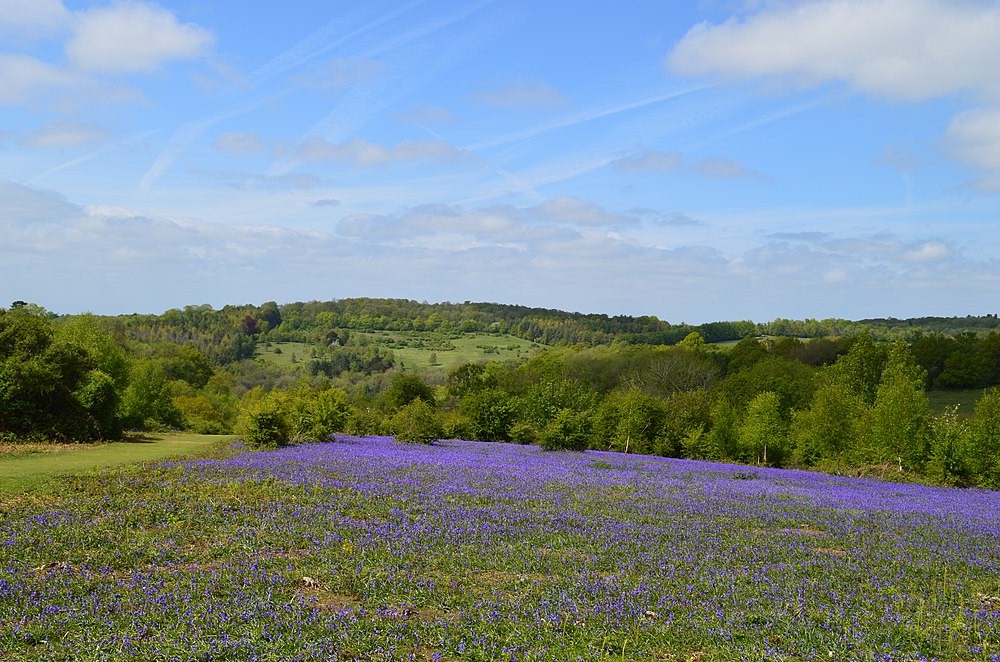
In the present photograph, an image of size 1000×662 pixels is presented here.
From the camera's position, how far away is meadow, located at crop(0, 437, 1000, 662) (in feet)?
26.7

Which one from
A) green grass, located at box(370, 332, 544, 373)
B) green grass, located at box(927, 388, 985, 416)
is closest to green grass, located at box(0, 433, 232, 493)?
green grass, located at box(927, 388, 985, 416)

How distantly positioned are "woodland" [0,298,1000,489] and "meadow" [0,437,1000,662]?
53.6 feet

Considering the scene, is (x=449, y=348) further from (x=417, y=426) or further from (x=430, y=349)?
(x=417, y=426)

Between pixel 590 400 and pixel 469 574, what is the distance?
46.0 metres

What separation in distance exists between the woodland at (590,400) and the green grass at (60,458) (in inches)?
144

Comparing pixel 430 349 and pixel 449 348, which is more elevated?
pixel 449 348

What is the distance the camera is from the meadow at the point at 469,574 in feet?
26.7

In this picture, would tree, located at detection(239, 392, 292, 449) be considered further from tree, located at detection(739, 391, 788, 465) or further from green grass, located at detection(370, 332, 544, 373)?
green grass, located at detection(370, 332, 544, 373)

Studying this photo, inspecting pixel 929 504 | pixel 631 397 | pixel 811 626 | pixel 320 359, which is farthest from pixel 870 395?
pixel 320 359

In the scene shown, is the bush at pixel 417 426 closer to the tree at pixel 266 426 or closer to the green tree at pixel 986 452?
the tree at pixel 266 426

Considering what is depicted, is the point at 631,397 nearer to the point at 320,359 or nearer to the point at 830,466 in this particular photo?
the point at 830,466

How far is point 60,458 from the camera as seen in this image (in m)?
27.2

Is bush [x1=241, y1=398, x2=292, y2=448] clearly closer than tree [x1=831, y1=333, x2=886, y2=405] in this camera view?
Yes

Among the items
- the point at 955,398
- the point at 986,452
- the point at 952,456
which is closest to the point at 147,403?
the point at 952,456
